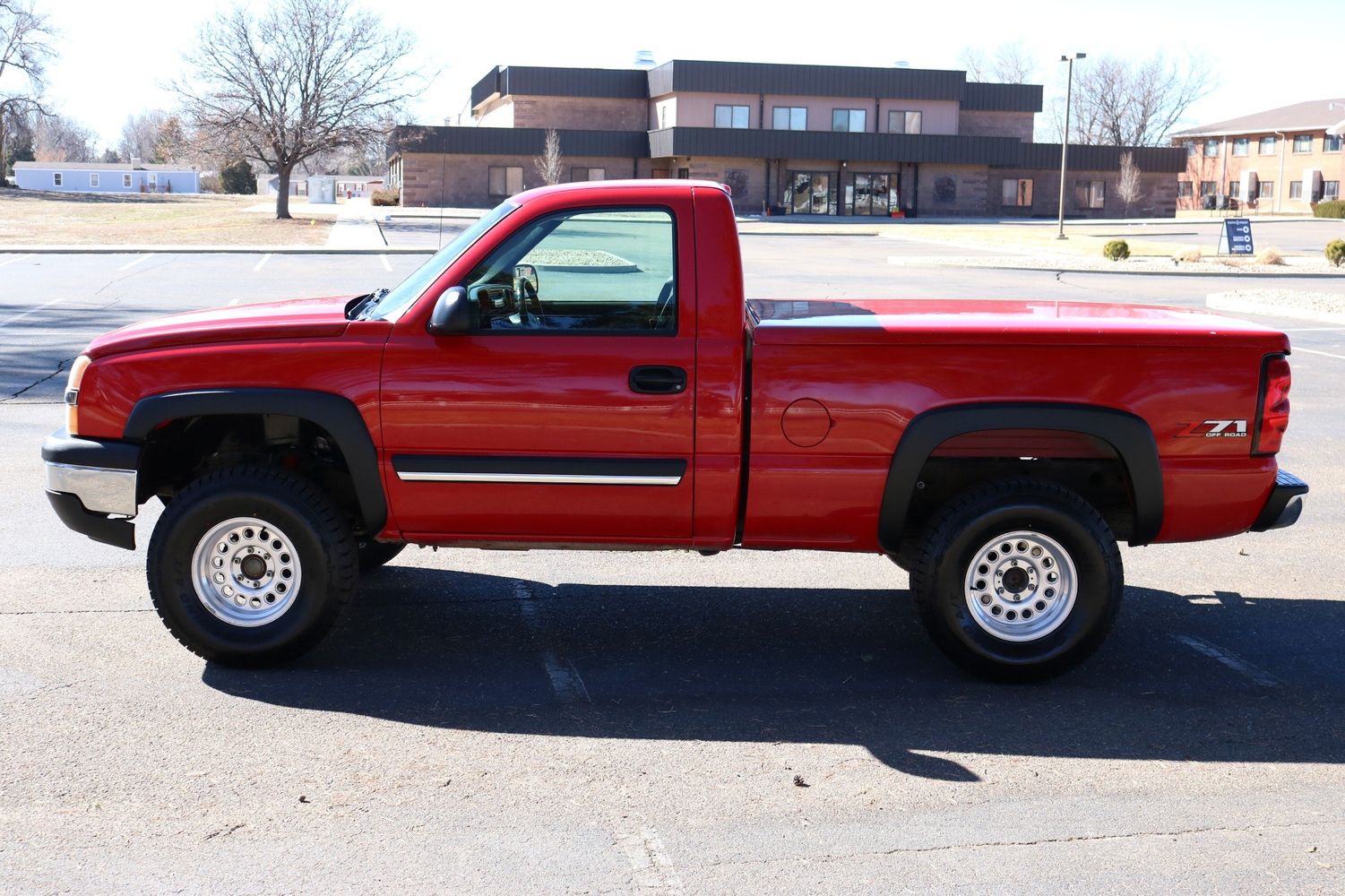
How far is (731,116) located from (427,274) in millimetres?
67678

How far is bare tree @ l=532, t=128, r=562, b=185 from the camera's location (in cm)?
6531

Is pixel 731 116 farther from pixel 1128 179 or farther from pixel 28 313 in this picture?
pixel 28 313

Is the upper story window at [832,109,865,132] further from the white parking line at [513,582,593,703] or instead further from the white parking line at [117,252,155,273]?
the white parking line at [513,582,593,703]

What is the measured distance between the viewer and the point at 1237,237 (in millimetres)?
37375

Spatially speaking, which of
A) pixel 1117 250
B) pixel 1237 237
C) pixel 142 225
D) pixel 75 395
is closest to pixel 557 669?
pixel 75 395

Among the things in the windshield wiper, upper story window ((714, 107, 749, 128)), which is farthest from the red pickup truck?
upper story window ((714, 107, 749, 128))

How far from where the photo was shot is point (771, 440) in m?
5.43

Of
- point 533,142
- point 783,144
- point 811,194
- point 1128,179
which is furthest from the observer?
point 1128,179

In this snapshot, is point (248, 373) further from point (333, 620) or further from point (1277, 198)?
→ point (1277, 198)

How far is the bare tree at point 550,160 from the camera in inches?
2571

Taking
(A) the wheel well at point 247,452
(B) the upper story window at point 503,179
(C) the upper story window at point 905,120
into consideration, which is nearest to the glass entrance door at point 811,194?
(C) the upper story window at point 905,120

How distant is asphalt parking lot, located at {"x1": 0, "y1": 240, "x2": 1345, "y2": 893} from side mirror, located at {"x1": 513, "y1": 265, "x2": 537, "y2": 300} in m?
1.54

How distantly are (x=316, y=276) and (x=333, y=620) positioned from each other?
24979 millimetres

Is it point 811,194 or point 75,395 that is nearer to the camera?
point 75,395
